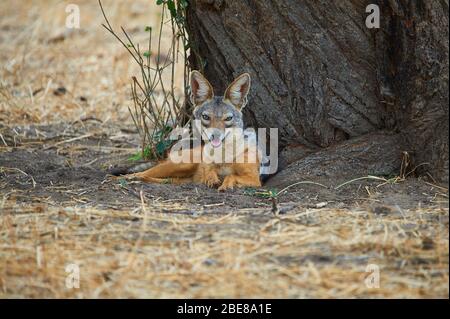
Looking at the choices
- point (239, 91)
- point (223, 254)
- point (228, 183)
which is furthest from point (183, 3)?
point (223, 254)

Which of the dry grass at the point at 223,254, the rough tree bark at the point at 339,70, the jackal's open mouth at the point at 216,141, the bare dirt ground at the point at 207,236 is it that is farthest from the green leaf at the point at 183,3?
the dry grass at the point at 223,254

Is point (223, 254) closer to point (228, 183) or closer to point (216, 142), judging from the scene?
point (228, 183)

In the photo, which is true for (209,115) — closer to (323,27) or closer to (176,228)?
(323,27)

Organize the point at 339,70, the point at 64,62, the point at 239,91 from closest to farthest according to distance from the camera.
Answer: the point at 339,70, the point at 239,91, the point at 64,62

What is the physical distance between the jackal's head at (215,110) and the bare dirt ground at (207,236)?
82 centimetres

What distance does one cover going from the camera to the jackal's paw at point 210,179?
6703 mm

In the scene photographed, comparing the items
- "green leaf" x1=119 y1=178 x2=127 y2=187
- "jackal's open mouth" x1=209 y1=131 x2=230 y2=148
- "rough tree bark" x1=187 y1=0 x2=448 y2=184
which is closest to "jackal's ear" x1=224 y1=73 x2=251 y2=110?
"rough tree bark" x1=187 y1=0 x2=448 y2=184

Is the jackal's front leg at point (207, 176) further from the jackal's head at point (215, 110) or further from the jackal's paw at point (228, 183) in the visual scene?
the jackal's head at point (215, 110)

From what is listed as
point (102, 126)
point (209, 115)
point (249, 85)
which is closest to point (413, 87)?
point (249, 85)

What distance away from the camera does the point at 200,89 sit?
6922mm

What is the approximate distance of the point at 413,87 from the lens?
5742mm

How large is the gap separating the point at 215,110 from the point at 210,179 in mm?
686

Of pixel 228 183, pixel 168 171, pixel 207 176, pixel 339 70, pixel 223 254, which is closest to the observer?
pixel 223 254

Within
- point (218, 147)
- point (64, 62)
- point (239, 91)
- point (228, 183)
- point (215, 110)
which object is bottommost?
point (228, 183)
